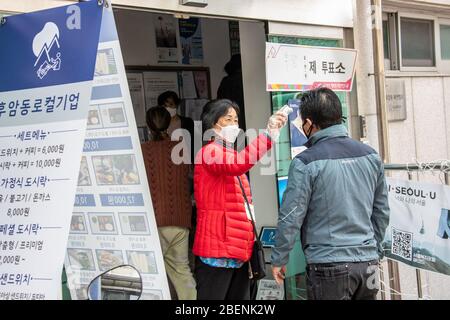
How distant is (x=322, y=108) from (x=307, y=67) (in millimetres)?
1920

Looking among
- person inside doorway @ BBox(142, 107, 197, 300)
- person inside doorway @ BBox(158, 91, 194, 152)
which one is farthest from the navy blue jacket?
person inside doorway @ BBox(158, 91, 194, 152)

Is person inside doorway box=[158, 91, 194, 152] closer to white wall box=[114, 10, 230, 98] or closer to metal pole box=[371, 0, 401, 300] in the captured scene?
white wall box=[114, 10, 230, 98]

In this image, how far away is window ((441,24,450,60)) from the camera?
285 inches

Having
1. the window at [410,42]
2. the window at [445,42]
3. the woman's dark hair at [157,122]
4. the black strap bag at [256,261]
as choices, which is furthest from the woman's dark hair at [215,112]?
the window at [445,42]

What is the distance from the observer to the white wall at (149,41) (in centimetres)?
607

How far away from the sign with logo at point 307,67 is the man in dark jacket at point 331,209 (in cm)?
151

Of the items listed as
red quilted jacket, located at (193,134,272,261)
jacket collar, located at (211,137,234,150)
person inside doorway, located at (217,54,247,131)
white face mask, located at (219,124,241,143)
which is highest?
person inside doorway, located at (217,54,247,131)

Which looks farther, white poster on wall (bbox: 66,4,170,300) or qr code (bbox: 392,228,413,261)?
qr code (bbox: 392,228,413,261)

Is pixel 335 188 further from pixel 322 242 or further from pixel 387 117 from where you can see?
pixel 387 117

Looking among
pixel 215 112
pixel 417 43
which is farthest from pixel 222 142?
pixel 417 43

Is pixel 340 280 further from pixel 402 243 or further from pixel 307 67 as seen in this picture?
pixel 307 67

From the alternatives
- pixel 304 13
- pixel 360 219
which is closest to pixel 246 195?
pixel 360 219

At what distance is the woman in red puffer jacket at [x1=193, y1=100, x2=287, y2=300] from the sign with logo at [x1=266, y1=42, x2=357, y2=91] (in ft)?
3.52

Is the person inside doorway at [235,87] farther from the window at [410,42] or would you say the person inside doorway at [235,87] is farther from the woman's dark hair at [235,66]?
the window at [410,42]
